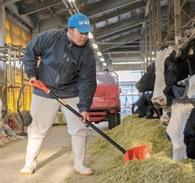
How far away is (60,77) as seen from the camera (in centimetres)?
444

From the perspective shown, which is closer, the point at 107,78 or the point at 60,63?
the point at 60,63

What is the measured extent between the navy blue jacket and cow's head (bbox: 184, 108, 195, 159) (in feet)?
3.87

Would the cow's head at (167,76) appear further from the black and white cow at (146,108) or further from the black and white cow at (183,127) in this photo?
the black and white cow at (146,108)

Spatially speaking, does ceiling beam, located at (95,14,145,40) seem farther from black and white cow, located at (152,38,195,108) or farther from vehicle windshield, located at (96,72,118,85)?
black and white cow, located at (152,38,195,108)

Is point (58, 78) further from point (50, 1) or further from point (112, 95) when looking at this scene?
point (50, 1)

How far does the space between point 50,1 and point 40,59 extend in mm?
10538

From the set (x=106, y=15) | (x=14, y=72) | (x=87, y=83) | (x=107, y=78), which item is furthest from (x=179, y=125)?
(x=106, y=15)

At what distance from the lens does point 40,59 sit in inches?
180

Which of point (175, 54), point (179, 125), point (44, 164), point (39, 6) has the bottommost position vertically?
point (44, 164)

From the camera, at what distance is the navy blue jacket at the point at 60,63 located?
4398mm

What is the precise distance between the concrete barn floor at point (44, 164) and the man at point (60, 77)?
0.17 meters

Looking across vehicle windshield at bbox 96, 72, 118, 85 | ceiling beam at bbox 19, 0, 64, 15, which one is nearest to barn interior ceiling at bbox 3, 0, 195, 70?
ceiling beam at bbox 19, 0, 64, 15

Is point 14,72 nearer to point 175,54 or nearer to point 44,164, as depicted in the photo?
point 44,164

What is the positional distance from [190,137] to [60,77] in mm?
1667
